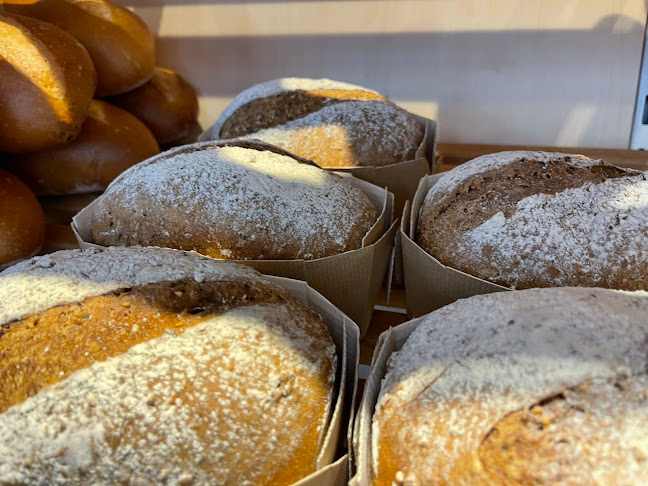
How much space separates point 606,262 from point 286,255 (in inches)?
26.4

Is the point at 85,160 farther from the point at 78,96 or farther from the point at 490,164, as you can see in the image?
the point at 490,164

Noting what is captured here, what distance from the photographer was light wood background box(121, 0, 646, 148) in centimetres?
201

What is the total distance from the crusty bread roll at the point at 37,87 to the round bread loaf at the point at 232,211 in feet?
1.39

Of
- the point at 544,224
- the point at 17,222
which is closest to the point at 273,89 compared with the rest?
the point at 17,222

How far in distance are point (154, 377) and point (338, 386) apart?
302mm

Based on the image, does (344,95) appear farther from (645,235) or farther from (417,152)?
(645,235)

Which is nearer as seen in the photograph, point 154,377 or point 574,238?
point 154,377

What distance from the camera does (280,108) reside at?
A: 1762 mm

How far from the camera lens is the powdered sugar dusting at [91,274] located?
837 millimetres

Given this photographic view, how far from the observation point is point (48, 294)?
2.77ft

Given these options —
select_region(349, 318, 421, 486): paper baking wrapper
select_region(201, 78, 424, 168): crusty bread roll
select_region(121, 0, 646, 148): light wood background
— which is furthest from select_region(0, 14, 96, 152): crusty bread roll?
select_region(349, 318, 421, 486): paper baking wrapper

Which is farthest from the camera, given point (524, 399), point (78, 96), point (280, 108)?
point (280, 108)

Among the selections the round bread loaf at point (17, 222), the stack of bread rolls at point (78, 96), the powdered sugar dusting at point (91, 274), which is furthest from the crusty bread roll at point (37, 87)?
the powdered sugar dusting at point (91, 274)

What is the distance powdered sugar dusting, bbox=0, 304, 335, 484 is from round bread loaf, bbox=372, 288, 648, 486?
0.50ft
